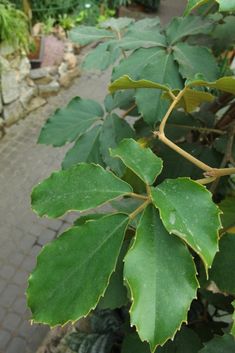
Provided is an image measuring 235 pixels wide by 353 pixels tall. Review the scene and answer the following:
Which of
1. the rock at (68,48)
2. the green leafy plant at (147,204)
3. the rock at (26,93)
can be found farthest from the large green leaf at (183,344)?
the rock at (68,48)

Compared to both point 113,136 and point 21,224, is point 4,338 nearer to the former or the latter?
point 21,224

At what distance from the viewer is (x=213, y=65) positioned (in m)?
0.84

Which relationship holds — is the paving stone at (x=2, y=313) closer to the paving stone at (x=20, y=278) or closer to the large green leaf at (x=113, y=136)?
the paving stone at (x=20, y=278)

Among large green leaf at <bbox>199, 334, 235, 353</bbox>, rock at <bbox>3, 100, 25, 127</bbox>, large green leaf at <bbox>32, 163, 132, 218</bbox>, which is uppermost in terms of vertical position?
large green leaf at <bbox>32, 163, 132, 218</bbox>

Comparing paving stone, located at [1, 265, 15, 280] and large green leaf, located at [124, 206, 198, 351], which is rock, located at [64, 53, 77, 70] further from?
large green leaf, located at [124, 206, 198, 351]

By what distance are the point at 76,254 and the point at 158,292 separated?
4.7 inches

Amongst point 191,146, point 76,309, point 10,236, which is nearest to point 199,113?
point 191,146

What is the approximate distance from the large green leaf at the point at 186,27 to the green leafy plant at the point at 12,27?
1.99 meters

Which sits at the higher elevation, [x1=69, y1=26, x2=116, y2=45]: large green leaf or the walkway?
[x1=69, y1=26, x2=116, y2=45]: large green leaf

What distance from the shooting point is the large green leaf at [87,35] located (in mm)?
998

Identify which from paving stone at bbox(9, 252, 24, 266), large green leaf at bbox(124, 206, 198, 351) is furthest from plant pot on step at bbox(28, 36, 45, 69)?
large green leaf at bbox(124, 206, 198, 351)

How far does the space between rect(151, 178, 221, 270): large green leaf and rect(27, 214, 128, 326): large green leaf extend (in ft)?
0.23

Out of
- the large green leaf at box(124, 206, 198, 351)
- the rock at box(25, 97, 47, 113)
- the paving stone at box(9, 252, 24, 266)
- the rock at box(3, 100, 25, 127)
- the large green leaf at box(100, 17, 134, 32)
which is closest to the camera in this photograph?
the large green leaf at box(124, 206, 198, 351)

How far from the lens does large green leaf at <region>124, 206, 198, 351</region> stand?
448mm
